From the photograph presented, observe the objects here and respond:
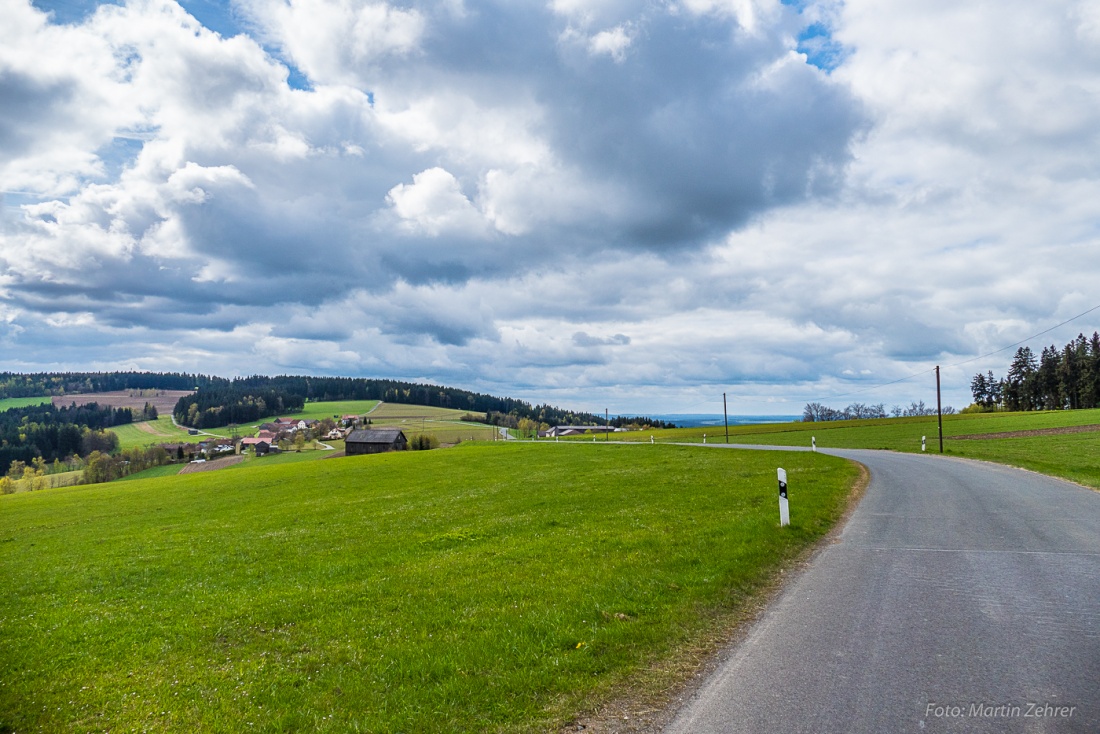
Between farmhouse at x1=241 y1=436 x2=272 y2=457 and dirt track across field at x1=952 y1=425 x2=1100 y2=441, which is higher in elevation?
dirt track across field at x1=952 y1=425 x2=1100 y2=441

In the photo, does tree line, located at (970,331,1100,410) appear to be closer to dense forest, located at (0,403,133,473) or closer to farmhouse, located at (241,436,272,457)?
farmhouse, located at (241,436,272,457)

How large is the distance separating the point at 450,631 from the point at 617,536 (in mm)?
6832

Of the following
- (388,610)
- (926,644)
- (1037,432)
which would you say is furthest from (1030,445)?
(388,610)

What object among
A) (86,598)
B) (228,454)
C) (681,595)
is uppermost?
(681,595)

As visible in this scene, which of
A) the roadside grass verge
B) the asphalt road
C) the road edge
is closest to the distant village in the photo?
the roadside grass verge

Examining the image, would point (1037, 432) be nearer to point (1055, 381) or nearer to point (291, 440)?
point (1055, 381)

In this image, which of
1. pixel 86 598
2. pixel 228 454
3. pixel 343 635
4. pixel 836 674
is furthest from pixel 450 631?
pixel 228 454

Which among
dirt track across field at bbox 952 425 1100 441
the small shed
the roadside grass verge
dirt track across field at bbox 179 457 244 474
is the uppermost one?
the roadside grass verge

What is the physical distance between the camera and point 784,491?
14.5 m

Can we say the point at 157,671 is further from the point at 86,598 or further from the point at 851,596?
the point at 851,596

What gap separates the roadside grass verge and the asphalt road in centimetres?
111

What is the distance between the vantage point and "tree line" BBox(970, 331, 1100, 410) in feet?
376

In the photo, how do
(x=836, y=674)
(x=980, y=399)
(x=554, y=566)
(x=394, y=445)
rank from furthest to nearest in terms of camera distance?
(x=980, y=399)
(x=394, y=445)
(x=554, y=566)
(x=836, y=674)

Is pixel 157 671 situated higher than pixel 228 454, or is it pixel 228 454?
pixel 157 671
